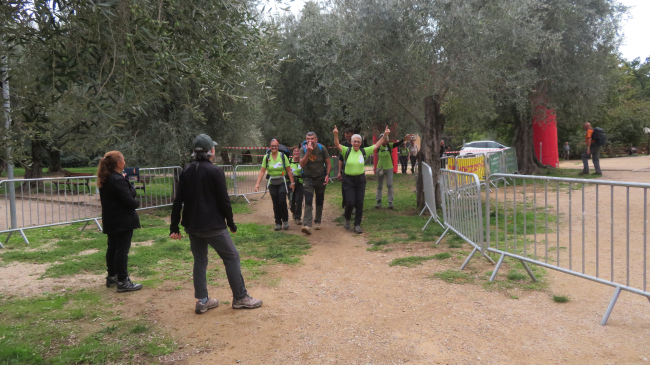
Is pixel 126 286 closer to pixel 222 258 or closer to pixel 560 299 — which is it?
pixel 222 258

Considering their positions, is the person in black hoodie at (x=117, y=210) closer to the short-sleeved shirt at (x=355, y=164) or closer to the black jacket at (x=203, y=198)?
the black jacket at (x=203, y=198)

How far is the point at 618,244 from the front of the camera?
6.19 meters

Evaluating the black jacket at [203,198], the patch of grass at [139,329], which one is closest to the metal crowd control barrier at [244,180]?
the black jacket at [203,198]

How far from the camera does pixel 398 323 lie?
4008 millimetres

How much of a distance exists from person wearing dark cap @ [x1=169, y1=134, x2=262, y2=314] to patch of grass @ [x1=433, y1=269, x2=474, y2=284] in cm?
229

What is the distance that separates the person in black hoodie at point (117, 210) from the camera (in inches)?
204

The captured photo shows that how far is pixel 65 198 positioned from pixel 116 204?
540cm

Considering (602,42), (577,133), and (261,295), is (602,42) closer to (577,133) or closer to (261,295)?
(261,295)

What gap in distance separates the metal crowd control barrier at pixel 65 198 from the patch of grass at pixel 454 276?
6.69m

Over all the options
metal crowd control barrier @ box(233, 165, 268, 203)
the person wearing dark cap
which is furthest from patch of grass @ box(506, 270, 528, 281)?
metal crowd control barrier @ box(233, 165, 268, 203)

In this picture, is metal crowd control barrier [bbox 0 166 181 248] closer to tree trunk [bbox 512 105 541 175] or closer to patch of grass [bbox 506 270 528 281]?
patch of grass [bbox 506 270 528 281]

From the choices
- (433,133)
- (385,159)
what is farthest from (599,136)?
(433,133)

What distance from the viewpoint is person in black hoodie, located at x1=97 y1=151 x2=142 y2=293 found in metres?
5.19

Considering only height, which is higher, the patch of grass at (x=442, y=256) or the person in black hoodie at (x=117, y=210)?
the person in black hoodie at (x=117, y=210)
